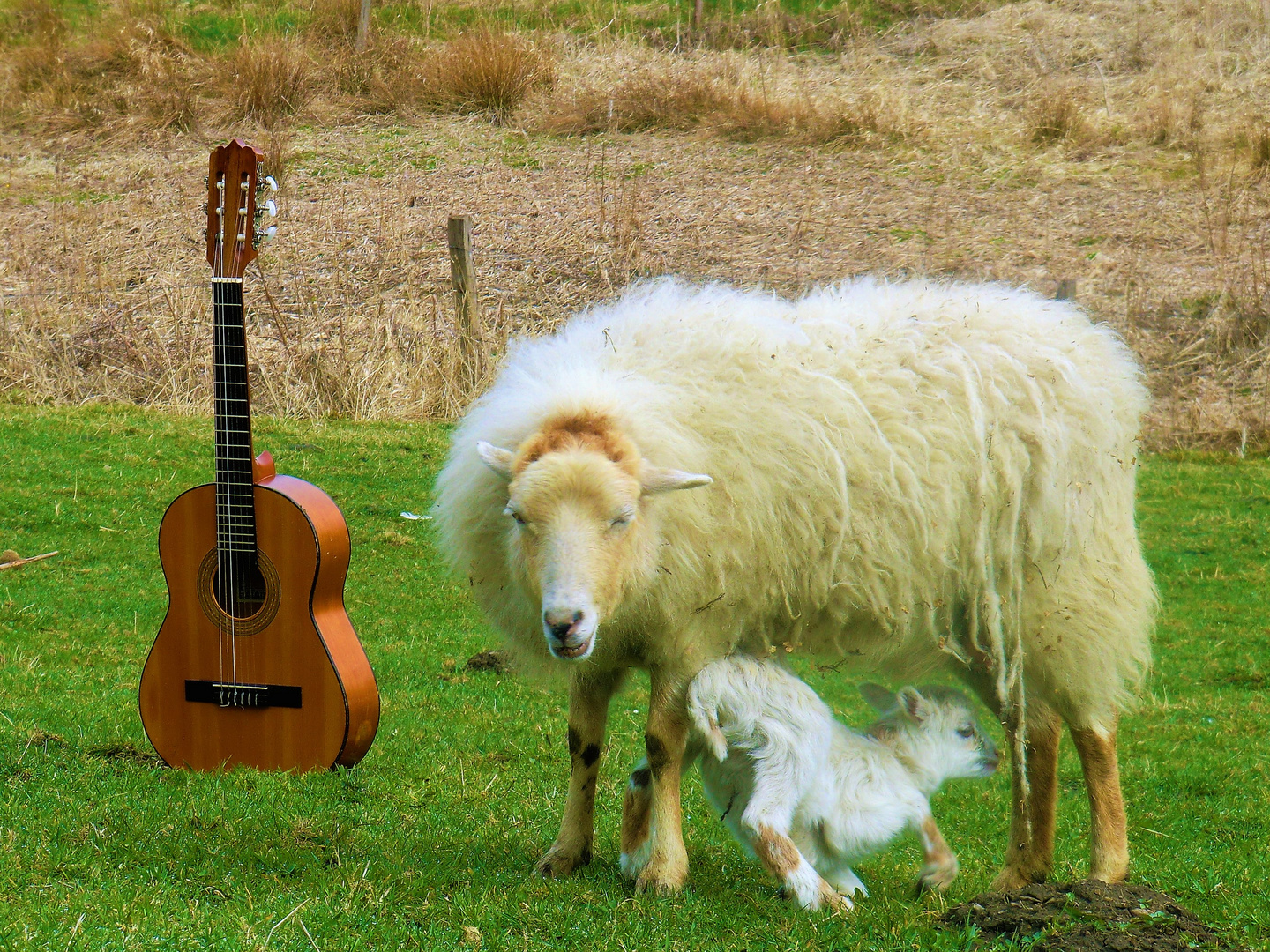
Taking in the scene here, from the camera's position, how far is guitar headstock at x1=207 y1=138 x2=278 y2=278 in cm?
523

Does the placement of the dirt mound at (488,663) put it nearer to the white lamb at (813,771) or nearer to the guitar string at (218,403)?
the guitar string at (218,403)

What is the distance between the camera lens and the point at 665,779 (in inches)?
165

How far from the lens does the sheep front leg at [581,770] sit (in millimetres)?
4469

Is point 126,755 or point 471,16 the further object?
point 471,16

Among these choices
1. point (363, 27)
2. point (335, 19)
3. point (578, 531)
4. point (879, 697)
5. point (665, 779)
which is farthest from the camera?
point (335, 19)

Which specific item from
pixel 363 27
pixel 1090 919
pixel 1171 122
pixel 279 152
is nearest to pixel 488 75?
pixel 363 27

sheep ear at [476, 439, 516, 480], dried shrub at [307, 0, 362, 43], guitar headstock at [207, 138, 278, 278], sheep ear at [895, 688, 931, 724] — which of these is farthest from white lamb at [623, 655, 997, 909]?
dried shrub at [307, 0, 362, 43]

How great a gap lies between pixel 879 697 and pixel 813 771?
2.18 feet

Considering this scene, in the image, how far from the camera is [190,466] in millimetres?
10289

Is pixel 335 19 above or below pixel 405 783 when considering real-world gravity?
above

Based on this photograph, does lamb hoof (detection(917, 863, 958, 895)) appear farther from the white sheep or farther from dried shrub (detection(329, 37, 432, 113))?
dried shrub (detection(329, 37, 432, 113))

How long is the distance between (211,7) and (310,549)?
75.1 feet

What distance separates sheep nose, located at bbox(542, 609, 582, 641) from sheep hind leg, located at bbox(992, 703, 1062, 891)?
203 centimetres

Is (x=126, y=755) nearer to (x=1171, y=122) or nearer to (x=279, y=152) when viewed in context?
(x=279, y=152)
